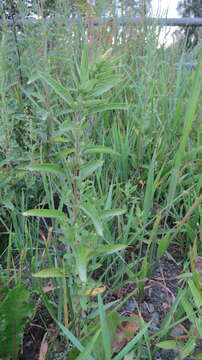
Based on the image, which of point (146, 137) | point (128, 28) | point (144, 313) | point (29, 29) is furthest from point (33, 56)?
point (144, 313)

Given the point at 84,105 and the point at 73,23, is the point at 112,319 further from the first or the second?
the point at 73,23

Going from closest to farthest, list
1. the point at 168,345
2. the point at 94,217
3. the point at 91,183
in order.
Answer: the point at 94,217 → the point at 168,345 → the point at 91,183

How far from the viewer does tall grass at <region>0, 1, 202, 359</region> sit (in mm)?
725

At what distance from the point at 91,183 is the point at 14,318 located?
0.61 metres

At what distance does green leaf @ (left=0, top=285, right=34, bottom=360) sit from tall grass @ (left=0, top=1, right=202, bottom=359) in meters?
0.05

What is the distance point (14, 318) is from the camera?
820mm

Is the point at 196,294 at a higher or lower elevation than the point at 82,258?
lower

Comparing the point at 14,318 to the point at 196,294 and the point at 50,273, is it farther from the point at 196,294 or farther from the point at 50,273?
the point at 196,294

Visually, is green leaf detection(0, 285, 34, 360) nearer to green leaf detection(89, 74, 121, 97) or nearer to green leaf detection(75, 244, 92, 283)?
green leaf detection(75, 244, 92, 283)

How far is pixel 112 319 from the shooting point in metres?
0.81

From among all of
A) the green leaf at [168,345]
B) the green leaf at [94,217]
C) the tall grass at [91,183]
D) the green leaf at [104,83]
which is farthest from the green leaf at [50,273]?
the green leaf at [104,83]

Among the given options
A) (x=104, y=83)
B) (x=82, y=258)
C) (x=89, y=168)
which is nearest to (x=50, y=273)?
(x=82, y=258)

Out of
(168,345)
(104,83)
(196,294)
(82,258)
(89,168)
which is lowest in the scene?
(168,345)

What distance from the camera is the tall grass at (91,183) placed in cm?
73
